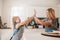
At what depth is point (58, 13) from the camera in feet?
18.2

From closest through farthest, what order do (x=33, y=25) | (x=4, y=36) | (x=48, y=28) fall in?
(x=48, y=28), (x=4, y=36), (x=33, y=25)

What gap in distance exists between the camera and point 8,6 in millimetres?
5445

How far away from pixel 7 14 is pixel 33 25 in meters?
1.28

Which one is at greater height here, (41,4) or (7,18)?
(41,4)

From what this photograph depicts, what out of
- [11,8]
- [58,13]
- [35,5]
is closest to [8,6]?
[11,8]

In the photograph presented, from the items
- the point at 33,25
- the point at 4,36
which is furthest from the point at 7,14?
the point at 4,36

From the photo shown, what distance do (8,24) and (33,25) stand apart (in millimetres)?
1148

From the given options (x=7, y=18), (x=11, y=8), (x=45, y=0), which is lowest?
(x=7, y=18)

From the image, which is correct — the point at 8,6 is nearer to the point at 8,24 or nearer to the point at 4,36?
the point at 8,24

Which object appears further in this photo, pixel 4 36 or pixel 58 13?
pixel 58 13

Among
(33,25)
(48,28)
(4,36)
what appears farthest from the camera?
(33,25)

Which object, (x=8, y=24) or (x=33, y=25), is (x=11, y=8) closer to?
(x=8, y=24)

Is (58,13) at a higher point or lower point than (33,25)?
higher

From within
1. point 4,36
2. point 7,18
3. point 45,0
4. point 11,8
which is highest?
point 45,0
